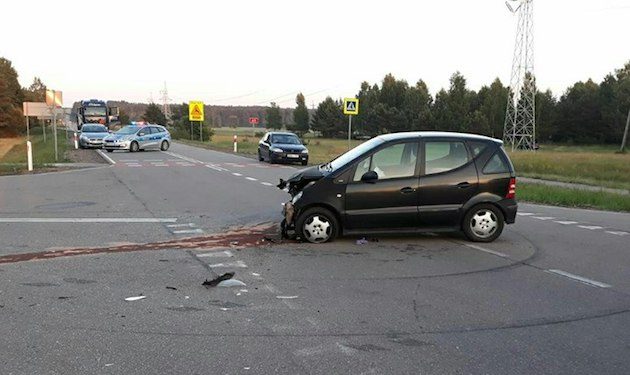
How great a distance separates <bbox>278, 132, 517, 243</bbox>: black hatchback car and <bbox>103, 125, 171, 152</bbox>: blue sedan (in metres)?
27.8

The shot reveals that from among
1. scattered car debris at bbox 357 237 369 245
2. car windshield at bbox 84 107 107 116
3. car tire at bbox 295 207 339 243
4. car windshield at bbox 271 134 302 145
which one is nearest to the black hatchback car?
car tire at bbox 295 207 339 243

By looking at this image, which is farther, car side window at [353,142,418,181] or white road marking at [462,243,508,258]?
car side window at [353,142,418,181]

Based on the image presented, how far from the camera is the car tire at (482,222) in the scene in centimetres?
850

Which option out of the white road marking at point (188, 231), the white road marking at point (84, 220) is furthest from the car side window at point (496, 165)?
the white road marking at point (84, 220)

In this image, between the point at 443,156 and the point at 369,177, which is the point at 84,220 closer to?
the point at 369,177

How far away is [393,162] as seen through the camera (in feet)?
27.3

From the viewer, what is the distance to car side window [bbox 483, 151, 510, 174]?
28.1ft

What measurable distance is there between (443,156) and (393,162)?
2.66 feet

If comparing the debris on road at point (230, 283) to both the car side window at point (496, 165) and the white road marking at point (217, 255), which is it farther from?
the car side window at point (496, 165)

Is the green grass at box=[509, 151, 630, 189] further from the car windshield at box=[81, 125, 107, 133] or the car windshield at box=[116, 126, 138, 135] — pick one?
the car windshield at box=[81, 125, 107, 133]

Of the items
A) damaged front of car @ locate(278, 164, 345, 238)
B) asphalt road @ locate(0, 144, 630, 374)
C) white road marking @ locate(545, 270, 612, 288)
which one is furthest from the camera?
damaged front of car @ locate(278, 164, 345, 238)

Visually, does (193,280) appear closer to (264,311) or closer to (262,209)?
(264,311)

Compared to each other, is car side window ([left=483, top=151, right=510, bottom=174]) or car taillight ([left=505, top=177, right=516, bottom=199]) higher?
car side window ([left=483, top=151, right=510, bottom=174])

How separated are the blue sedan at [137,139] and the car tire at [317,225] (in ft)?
92.4
